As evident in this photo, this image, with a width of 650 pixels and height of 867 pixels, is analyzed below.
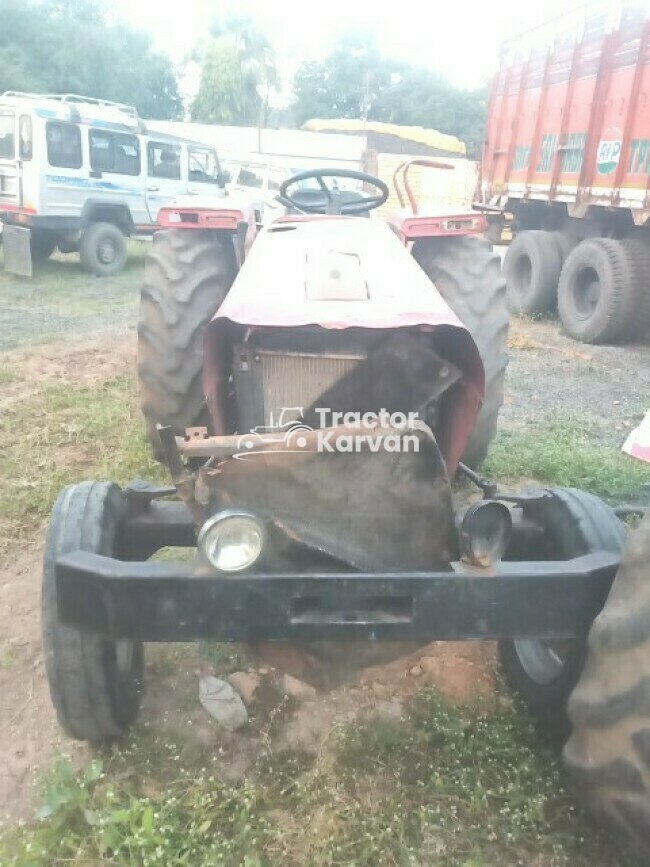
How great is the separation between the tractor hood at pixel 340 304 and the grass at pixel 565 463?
177 cm

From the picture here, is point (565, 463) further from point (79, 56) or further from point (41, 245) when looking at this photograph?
point (79, 56)

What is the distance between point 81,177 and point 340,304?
10.3 m

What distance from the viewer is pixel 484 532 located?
2078mm

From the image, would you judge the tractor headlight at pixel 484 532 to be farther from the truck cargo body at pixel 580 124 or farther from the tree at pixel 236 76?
the tree at pixel 236 76

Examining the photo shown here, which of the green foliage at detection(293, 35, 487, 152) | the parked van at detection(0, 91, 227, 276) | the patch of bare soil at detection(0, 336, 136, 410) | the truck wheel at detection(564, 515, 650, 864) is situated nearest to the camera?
the truck wheel at detection(564, 515, 650, 864)

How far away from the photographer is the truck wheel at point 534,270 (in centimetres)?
923

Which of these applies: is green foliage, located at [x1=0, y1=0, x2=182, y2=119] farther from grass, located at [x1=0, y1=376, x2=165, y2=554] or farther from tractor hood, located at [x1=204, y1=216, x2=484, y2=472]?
tractor hood, located at [x1=204, y1=216, x2=484, y2=472]

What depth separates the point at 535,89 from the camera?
9383mm

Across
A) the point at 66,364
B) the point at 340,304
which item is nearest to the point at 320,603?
the point at 340,304

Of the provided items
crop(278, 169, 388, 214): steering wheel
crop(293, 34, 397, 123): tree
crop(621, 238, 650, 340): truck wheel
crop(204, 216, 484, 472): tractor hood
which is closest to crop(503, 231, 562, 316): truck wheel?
crop(621, 238, 650, 340): truck wheel

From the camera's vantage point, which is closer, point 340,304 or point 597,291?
point 340,304

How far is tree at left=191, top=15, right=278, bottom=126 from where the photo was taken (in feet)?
111

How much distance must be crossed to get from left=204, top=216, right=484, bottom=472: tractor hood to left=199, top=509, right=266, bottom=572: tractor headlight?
0.59m

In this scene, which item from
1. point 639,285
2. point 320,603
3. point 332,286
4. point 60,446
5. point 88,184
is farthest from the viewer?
point 88,184
